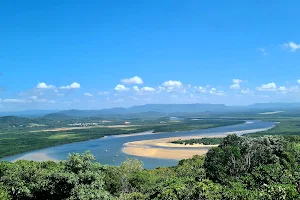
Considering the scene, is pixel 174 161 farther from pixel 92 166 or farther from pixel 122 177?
pixel 92 166

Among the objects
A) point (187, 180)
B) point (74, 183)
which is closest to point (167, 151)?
point (187, 180)

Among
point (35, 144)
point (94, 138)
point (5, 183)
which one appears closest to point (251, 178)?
point (5, 183)

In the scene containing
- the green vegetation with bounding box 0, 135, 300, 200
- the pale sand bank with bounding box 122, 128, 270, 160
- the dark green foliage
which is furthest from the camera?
the pale sand bank with bounding box 122, 128, 270, 160

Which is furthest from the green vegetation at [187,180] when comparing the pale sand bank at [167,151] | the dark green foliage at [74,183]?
the pale sand bank at [167,151]

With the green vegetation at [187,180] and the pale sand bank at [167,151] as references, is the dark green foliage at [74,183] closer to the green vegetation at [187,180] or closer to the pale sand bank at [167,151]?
the green vegetation at [187,180]

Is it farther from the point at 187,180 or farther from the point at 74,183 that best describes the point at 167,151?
the point at 74,183

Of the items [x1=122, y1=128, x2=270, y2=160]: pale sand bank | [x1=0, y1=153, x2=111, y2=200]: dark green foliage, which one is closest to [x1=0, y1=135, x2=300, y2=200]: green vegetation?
[x1=0, y1=153, x2=111, y2=200]: dark green foliage

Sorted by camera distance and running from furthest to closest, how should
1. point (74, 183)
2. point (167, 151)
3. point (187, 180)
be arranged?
point (167, 151)
point (187, 180)
point (74, 183)

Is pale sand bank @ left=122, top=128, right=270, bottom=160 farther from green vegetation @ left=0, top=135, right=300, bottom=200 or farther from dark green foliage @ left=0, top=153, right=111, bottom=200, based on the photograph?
dark green foliage @ left=0, top=153, right=111, bottom=200
